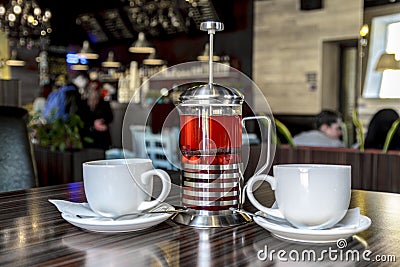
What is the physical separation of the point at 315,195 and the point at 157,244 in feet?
0.91

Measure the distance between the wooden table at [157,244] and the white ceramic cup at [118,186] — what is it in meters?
0.05

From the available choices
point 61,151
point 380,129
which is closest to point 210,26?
point 61,151

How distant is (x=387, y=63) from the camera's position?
21.2ft

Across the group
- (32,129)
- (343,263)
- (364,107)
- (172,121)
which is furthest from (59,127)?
(364,107)

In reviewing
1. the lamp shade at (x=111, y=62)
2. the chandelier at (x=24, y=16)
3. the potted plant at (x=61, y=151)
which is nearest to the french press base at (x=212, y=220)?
the potted plant at (x=61, y=151)

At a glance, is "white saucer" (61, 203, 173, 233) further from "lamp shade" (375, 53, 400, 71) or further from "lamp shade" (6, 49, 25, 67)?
"lamp shade" (6, 49, 25, 67)

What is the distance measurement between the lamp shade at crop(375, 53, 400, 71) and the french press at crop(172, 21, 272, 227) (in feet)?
19.7

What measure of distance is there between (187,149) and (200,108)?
0.09 metres

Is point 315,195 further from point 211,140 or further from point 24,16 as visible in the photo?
point 24,16

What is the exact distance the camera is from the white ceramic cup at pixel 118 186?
0.90 metres

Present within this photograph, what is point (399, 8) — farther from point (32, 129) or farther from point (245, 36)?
point (32, 129)

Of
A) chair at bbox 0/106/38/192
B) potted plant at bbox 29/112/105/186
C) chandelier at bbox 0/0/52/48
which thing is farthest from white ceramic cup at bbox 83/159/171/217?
chandelier at bbox 0/0/52/48

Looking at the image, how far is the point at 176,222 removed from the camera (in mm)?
965

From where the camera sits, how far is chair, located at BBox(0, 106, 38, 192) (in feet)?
5.49
